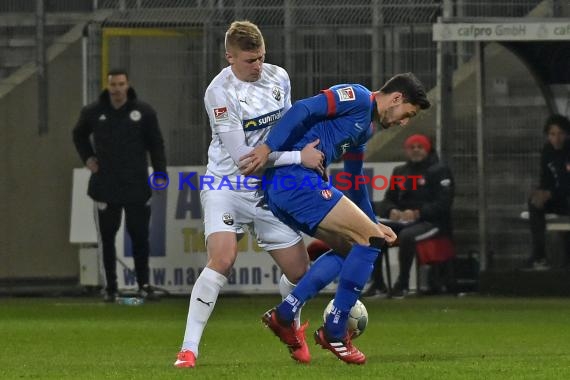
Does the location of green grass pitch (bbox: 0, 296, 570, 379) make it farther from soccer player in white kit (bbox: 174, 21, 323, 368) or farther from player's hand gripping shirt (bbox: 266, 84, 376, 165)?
player's hand gripping shirt (bbox: 266, 84, 376, 165)

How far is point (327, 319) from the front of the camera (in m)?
8.75

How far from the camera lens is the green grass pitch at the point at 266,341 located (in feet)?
27.1

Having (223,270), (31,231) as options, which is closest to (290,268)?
(223,270)

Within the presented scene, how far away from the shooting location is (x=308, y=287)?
8797 mm

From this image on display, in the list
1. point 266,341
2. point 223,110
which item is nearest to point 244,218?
point 223,110

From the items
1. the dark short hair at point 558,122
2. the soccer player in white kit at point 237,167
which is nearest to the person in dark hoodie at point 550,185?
the dark short hair at point 558,122

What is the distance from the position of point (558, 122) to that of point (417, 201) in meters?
1.70

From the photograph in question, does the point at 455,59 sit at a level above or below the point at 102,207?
above

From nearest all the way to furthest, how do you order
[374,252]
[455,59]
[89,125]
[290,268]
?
[374,252]
[290,268]
[89,125]
[455,59]

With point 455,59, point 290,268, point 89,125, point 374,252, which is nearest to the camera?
point 374,252

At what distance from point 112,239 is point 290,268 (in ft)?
22.8

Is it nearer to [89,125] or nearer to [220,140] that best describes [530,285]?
[89,125]

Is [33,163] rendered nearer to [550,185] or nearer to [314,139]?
[550,185]

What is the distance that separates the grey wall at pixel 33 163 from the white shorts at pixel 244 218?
29.4 feet
